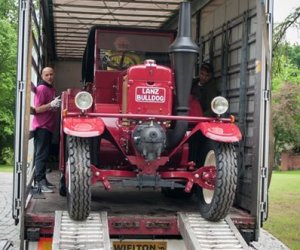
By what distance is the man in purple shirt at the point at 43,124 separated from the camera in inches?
305

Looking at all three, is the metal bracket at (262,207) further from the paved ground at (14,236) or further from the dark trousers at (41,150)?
the dark trousers at (41,150)

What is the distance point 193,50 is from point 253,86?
3.83 feet

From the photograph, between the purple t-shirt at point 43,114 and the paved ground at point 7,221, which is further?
the paved ground at point 7,221

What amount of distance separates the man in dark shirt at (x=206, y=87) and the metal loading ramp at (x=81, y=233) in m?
3.07

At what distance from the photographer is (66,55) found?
17.2 meters

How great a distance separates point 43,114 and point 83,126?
2205 mm

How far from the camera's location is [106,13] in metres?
11.7

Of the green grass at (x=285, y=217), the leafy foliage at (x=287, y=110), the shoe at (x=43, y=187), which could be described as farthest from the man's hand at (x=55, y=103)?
the leafy foliage at (x=287, y=110)

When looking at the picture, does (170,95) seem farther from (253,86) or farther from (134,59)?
(134,59)

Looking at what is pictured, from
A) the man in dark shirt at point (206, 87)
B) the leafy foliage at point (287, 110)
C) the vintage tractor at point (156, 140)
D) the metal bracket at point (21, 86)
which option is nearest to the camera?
the vintage tractor at point (156, 140)

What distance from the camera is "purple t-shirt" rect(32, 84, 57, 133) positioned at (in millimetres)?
7906

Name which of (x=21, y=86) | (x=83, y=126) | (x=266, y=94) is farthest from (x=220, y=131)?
(x=21, y=86)

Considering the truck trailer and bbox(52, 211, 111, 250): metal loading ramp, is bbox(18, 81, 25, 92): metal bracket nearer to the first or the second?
the truck trailer

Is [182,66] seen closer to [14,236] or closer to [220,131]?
[220,131]
